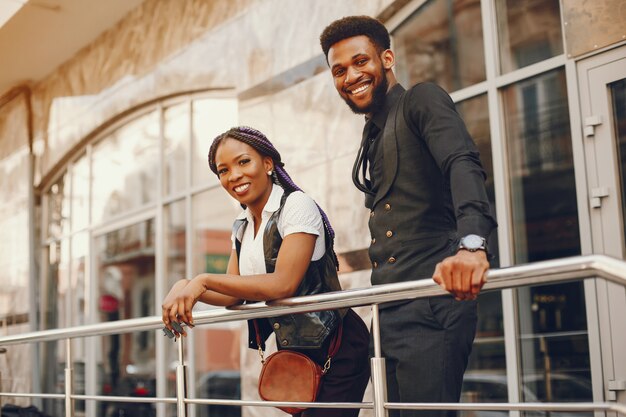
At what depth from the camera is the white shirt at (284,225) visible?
2.97m

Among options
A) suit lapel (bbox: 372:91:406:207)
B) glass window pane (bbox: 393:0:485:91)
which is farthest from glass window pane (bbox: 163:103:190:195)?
suit lapel (bbox: 372:91:406:207)

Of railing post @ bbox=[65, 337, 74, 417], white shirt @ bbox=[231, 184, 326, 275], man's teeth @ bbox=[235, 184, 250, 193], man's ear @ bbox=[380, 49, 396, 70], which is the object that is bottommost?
railing post @ bbox=[65, 337, 74, 417]

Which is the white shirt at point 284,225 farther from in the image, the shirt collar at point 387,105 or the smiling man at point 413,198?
the shirt collar at point 387,105

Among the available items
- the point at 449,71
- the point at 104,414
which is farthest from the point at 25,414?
the point at 449,71

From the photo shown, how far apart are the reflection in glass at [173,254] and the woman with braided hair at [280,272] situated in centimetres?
519

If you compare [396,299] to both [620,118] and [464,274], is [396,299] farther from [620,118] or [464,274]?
[620,118]

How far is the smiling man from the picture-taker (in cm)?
255

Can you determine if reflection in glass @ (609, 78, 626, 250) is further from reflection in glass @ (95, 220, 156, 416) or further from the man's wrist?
reflection in glass @ (95, 220, 156, 416)

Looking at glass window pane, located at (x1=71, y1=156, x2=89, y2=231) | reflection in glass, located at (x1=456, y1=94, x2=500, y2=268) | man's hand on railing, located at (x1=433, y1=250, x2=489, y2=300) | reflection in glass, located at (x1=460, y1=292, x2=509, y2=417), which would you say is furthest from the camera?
glass window pane, located at (x1=71, y1=156, x2=89, y2=231)

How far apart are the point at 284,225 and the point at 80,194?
25.8 ft

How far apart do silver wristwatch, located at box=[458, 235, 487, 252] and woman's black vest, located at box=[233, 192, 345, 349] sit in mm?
837

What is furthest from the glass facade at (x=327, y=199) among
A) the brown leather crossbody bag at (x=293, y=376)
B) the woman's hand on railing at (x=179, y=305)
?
the woman's hand on railing at (x=179, y=305)

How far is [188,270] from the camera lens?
8.18m

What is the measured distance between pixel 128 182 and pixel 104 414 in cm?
255
